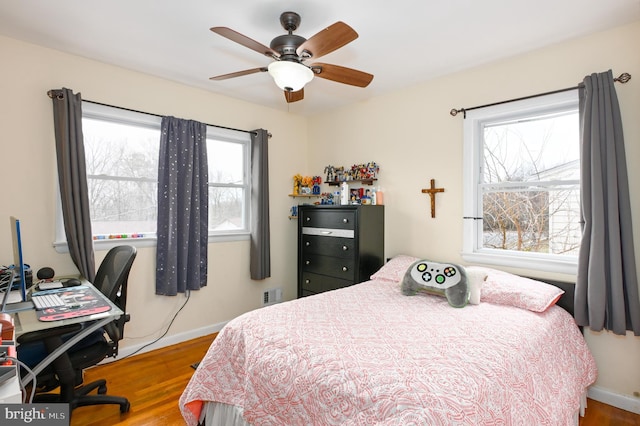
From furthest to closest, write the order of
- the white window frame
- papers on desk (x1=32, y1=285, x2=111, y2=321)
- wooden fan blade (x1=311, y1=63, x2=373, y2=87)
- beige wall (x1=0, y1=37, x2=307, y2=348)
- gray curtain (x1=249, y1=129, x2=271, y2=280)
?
gray curtain (x1=249, y1=129, x2=271, y2=280) < the white window frame < beige wall (x1=0, y1=37, x2=307, y2=348) < wooden fan blade (x1=311, y1=63, x2=373, y2=87) < papers on desk (x1=32, y1=285, x2=111, y2=321)

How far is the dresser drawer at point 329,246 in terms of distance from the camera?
130 inches

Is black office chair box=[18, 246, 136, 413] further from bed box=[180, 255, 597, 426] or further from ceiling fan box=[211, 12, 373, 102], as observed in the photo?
ceiling fan box=[211, 12, 373, 102]

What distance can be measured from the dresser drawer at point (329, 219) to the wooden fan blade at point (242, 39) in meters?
1.68

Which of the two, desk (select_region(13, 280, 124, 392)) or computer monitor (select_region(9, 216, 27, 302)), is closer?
desk (select_region(13, 280, 124, 392))

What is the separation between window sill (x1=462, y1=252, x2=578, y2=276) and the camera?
2422 millimetres

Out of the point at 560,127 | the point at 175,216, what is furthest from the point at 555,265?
the point at 175,216

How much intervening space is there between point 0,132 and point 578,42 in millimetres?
4062

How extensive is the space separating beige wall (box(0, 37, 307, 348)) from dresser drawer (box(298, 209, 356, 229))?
1.71 ft

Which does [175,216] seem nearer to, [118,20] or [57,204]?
[57,204]

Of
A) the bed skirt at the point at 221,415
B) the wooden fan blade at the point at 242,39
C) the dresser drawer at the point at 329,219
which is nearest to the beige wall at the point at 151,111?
the dresser drawer at the point at 329,219

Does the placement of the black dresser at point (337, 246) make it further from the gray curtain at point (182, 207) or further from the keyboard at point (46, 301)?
the keyboard at point (46, 301)

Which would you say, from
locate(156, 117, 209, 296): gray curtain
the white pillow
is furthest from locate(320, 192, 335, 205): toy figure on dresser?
the white pillow

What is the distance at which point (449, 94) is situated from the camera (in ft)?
9.95

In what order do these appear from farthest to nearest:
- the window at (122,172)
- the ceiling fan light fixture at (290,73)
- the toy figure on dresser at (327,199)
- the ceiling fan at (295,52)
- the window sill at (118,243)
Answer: the toy figure on dresser at (327,199) < the window at (122,172) < the window sill at (118,243) < the ceiling fan light fixture at (290,73) < the ceiling fan at (295,52)
